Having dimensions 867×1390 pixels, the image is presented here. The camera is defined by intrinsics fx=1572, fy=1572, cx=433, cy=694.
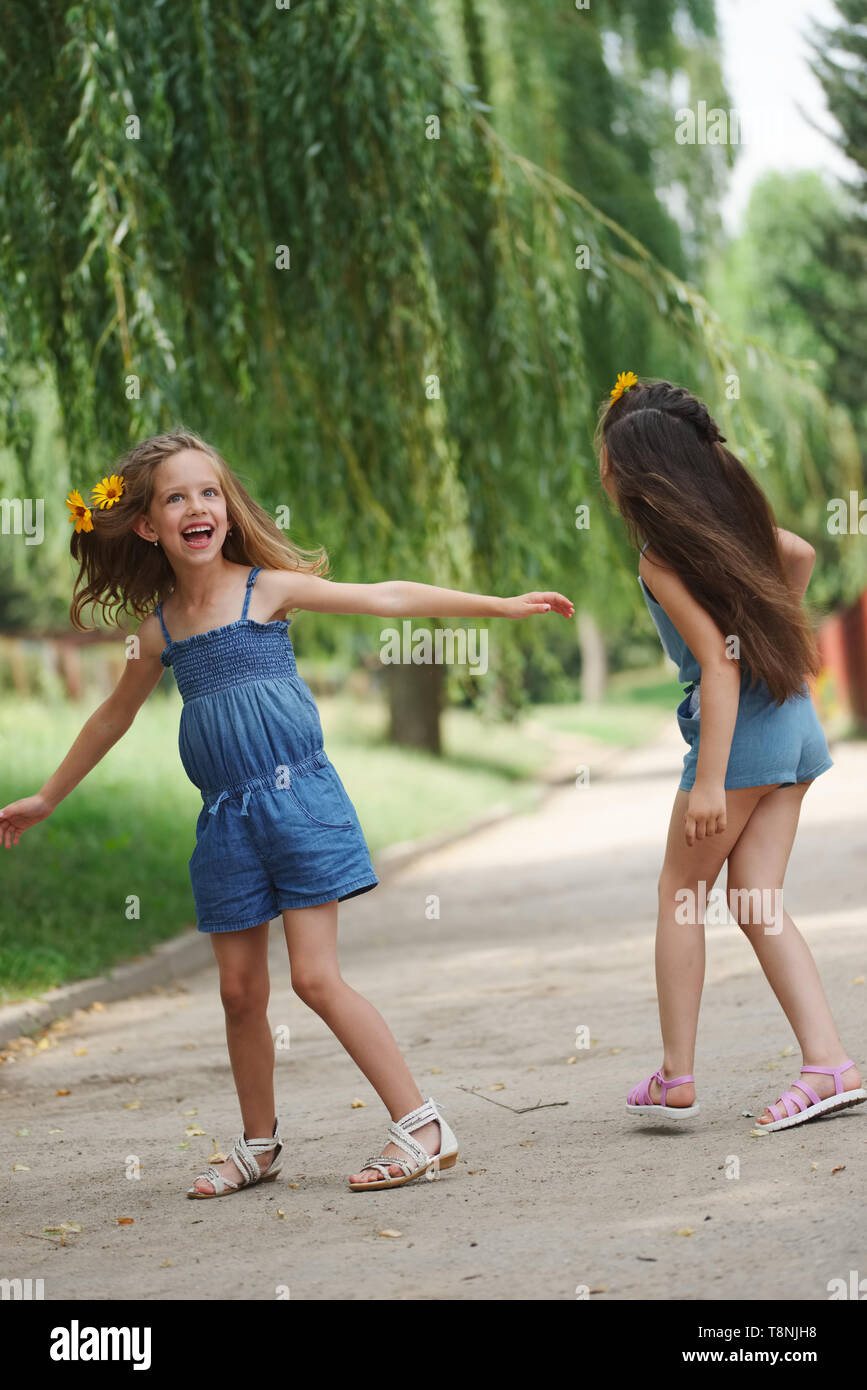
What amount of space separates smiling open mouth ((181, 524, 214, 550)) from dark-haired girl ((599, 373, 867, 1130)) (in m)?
1.09

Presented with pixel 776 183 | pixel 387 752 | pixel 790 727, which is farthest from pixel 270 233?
pixel 776 183

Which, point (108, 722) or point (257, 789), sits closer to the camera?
point (257, 789)

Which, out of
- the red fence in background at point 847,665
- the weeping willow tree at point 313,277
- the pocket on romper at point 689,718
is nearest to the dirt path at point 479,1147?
the pocket on romper at point 689,718

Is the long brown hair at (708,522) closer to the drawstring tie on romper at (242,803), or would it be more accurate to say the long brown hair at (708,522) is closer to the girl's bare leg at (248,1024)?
the drawstring tie on romper at (242,803)

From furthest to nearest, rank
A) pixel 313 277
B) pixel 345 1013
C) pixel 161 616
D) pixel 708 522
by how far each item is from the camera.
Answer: pixel 313 277 < pixel 161 616 < pixel 708 522 < pixel 345 1013

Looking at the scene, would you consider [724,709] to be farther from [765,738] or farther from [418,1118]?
[418,1118]

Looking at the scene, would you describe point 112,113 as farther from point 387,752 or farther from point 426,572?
point 387,752

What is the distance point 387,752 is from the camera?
64.4 ft

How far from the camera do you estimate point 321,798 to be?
3.91m

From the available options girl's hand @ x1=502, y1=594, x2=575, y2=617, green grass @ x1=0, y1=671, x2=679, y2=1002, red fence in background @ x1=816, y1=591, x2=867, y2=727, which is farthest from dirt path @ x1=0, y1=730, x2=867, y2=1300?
red fence in background @ x1=816, y1=591, x2=867, y2=727

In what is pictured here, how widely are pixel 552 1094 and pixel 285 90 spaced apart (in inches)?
189

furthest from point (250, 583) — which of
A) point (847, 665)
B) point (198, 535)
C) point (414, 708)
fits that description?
point (847, 665)

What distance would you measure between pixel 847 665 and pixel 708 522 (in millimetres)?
25918

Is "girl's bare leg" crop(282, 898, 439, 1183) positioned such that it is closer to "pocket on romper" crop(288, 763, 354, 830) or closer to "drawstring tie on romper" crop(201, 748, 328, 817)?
"pocket on romper" crop(288, 763, 354, 830)
